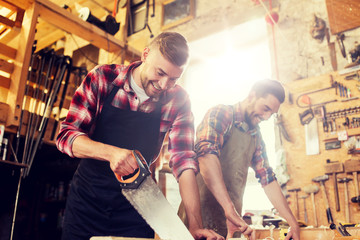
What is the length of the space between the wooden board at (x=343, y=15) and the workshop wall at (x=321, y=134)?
26.0 inches

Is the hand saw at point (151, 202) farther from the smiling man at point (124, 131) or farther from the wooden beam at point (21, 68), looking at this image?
the wooden beam at point (21, 68)

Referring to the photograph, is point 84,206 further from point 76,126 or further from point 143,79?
point 143,79

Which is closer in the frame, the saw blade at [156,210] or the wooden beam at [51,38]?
the saw blade at [156,210]

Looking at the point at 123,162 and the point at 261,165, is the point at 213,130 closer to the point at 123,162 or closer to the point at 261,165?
the point at 261,165

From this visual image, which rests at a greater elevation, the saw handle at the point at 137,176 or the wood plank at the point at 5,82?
the wood plank at the point at 5,82

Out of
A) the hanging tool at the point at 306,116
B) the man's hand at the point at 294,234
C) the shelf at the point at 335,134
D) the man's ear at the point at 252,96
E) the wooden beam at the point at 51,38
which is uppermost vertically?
the wooden beam at the point at 51,38

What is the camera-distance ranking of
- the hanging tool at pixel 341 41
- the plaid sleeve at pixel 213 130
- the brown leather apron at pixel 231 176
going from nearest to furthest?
the plaid sleeve at pixel 213 130, the brown leather apron at pixel 231 176, the hanging tool at pixel 341 41

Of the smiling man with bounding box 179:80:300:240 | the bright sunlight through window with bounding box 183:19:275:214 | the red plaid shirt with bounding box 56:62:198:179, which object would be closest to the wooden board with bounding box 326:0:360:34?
the bright sunlight through window with bounding box 183:19:275:214

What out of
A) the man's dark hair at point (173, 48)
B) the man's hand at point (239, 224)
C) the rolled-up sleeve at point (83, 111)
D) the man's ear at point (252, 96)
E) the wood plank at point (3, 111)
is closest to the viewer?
the rolled-up sleeve at point (83, 111)

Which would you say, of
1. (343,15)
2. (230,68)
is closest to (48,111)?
(230,68)

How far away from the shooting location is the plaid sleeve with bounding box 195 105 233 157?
6.95 feet

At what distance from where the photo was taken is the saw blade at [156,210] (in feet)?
4.28

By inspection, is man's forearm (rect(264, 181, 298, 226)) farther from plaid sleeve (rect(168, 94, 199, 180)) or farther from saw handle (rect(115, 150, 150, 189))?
saw handle (rect(115, 150, 150, 189))

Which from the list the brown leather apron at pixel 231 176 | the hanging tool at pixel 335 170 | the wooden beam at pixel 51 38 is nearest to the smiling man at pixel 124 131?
the brown leather apron at pixel 231 176
